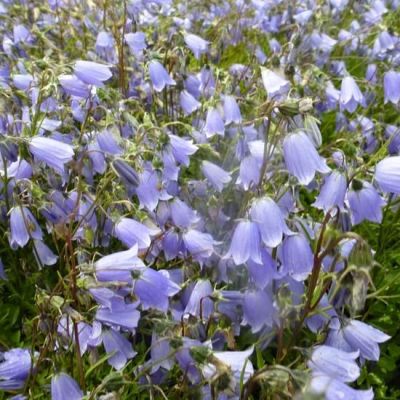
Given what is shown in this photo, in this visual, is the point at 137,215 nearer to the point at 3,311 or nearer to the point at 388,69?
the point at 3,311

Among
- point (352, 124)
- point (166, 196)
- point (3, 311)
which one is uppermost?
point (166, 196)

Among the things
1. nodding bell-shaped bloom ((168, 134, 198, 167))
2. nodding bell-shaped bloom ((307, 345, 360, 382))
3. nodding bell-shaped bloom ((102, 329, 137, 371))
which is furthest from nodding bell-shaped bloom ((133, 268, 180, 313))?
nodding bell-shaped bloom ((168, 134, 198, 167))

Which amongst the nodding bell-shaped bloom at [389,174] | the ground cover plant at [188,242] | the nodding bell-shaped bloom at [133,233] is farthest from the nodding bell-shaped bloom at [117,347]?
the nodding bell-shaped bloom at [389,174]

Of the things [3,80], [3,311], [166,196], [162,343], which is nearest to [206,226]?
[166,196]

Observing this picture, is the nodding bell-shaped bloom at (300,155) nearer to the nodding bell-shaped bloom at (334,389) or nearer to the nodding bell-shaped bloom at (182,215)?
the nodding bell-shaped bloom at (182,215)

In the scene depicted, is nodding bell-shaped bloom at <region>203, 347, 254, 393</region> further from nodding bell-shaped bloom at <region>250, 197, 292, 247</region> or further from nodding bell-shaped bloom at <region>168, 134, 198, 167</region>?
nodding bell-shaped bloom at <region>168, 134, 198, 167</region>

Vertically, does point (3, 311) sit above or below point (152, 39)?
below
